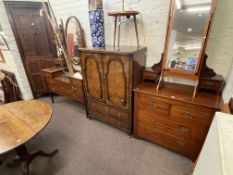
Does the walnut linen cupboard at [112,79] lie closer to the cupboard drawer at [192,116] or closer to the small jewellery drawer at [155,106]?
the small jewellery drawer at [155,106]

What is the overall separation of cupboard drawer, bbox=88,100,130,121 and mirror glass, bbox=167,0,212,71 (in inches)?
37.8

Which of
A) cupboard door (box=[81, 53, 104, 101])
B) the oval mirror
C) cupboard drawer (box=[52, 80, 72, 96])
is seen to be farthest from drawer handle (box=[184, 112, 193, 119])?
the oval mirror

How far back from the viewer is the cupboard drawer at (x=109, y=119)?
2166mm

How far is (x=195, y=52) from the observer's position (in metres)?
1.57

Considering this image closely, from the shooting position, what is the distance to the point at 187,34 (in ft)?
5.13

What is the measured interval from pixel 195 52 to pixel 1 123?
227 centimetres

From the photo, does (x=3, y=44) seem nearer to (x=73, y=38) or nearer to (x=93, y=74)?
(x=73, y=38)

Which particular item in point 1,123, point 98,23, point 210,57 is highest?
point 98,23

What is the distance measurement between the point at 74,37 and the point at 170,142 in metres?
2.60

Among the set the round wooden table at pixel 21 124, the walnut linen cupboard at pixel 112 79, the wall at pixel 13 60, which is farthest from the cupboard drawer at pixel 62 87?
the round wooden table at pixel 21 124

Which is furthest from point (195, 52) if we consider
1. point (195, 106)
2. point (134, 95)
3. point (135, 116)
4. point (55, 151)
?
point (55, 151)

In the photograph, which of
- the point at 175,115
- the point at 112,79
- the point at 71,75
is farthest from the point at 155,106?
the point at 71,75

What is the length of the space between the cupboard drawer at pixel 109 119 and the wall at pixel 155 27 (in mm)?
1031

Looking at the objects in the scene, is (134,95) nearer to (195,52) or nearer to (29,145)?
(195,52)
